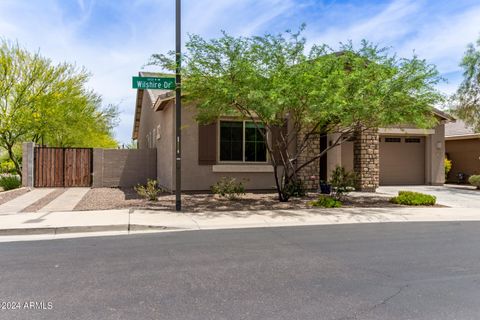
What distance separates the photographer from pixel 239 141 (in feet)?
53.0

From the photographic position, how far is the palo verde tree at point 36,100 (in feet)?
65.4

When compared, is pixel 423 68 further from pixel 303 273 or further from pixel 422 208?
pixel 303 273

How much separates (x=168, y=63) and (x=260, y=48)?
2.74 m

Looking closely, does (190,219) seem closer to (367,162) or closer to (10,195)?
(10,195)

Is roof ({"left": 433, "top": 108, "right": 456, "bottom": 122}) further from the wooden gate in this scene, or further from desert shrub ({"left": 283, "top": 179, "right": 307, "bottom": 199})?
the wooden gate

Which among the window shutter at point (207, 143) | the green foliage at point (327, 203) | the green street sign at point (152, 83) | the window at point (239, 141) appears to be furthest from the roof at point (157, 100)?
the green foliage at point (327, 203)

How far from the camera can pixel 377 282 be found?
17.9ft

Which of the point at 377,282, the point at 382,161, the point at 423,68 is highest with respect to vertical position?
the point at 423,68

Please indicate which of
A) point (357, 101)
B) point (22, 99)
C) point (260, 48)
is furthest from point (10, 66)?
point (357, 101)

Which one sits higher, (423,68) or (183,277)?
(423,68)

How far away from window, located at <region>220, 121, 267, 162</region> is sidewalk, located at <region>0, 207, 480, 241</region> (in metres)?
4.66

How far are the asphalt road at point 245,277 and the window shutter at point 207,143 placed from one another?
713cm

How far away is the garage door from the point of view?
2102cm

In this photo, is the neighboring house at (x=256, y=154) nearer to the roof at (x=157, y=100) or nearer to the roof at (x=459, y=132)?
the roof at (x=157, y=100)
